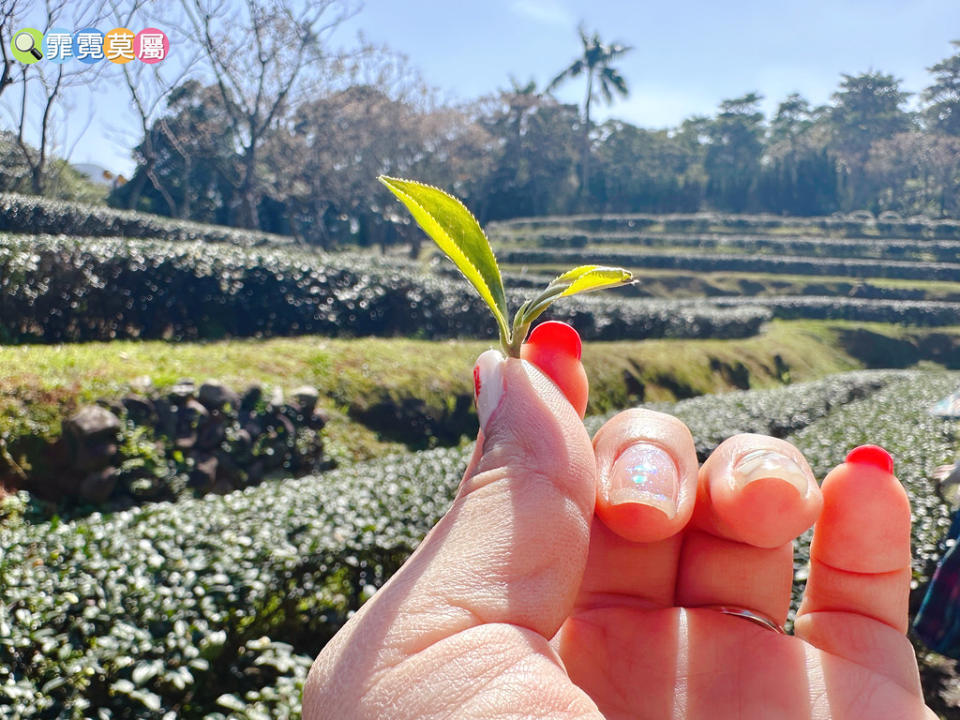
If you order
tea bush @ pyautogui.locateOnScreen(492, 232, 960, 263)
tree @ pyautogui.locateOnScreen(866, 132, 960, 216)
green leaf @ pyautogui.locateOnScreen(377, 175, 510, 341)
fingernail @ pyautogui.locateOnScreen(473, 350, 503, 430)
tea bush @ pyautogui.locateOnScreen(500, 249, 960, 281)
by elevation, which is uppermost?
tree @ pyautogui.locateOnScreen(866, 132, 960, 216)

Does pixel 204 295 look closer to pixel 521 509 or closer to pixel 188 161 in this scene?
pixel 521 509

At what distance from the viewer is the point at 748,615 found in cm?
110

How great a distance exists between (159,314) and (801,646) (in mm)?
8120

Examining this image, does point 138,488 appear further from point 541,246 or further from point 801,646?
point 541,246

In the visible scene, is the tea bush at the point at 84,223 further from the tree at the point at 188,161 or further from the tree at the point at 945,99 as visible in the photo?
the tree at the point at 945,99

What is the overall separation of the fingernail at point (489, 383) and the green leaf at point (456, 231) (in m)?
0.06

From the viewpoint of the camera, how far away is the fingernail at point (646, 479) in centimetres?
96

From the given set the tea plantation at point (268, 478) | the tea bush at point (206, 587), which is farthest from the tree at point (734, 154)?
the tea bush at point (206, 587)

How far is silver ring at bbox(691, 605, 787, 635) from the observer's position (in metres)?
1.09

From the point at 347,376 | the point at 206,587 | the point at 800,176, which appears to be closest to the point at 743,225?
the point at 800,176

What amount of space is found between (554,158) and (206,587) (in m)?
42.7

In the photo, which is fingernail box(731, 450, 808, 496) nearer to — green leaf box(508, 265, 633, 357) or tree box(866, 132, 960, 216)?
green leaf box(508, 265, 633, 357)

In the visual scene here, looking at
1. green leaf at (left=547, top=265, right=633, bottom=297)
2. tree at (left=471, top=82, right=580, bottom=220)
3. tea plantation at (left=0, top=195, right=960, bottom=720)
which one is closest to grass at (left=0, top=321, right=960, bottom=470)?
tea plantation at (left=0, top=195, right=960, bottom=720)

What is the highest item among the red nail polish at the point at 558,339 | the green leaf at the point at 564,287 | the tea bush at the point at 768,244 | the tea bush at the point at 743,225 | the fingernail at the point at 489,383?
the tea bush at the point at 743,225
